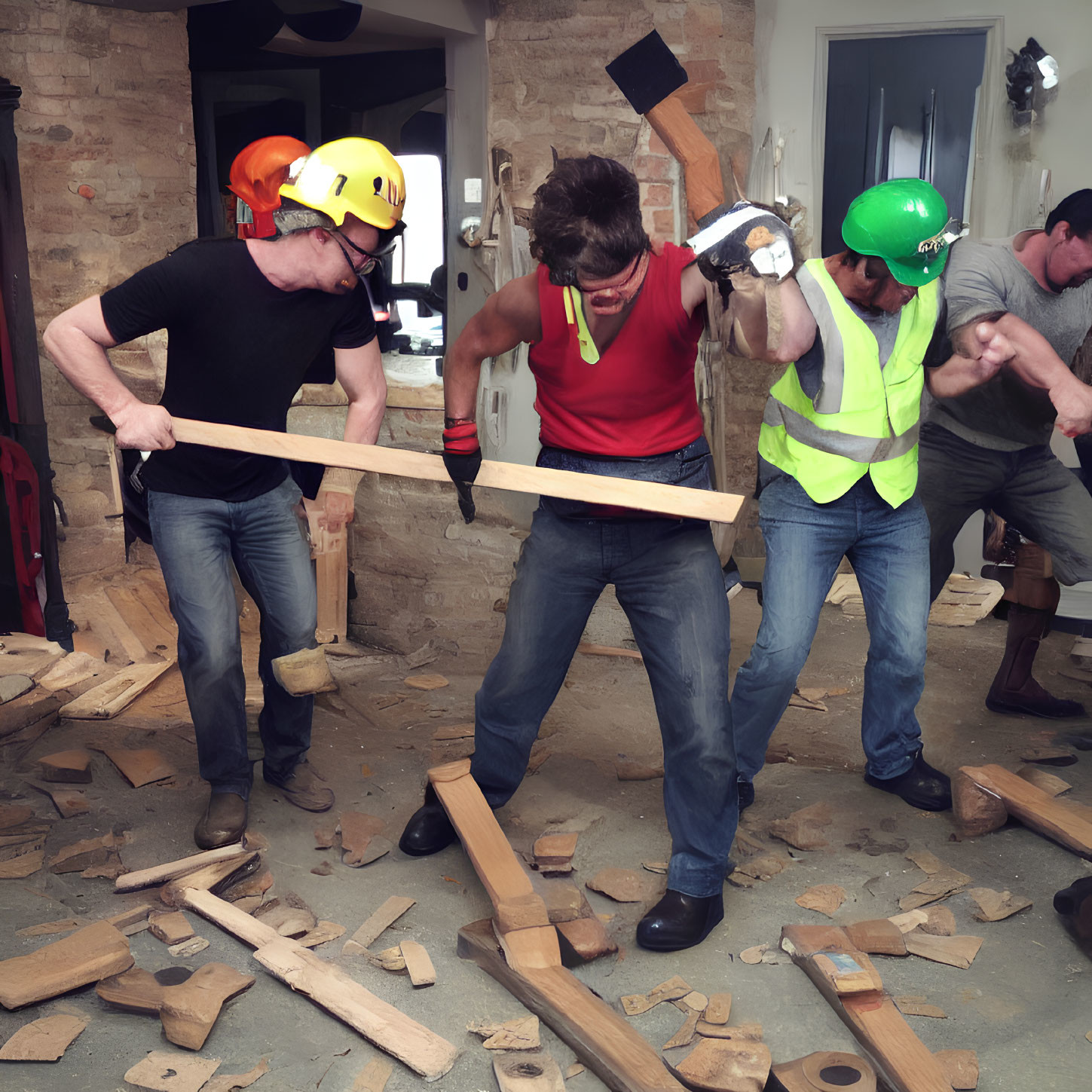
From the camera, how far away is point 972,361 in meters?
3.23

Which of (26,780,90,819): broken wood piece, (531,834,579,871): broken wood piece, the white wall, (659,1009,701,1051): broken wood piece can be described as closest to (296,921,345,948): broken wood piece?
(531,834,579,871): broken wood piece

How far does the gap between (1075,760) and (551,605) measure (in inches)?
89.8

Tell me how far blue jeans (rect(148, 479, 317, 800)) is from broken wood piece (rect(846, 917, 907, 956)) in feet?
5.75

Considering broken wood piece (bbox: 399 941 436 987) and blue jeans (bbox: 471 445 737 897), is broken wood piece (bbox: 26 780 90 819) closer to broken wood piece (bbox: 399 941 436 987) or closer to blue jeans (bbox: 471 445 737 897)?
broken wood piece (bbox: 399 941 436 987)

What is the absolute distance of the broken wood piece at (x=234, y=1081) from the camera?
7.50 feet

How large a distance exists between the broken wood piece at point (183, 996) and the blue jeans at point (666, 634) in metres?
0.96

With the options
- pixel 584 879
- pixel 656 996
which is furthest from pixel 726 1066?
pixel 584 879

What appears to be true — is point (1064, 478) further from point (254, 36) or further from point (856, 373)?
point (254, 36)

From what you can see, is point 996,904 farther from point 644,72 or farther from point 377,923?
point 644,72

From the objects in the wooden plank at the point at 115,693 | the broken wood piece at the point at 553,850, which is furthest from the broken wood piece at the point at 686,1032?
the wooden plank at the point at 115,693

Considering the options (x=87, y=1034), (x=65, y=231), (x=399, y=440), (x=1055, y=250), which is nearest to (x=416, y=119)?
(x=399, y=440)

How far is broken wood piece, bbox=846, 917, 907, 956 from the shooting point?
9.29ft

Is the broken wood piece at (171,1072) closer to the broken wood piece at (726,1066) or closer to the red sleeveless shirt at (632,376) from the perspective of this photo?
the broken wood piece at (726,1066)

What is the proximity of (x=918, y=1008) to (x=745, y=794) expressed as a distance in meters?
1.03
